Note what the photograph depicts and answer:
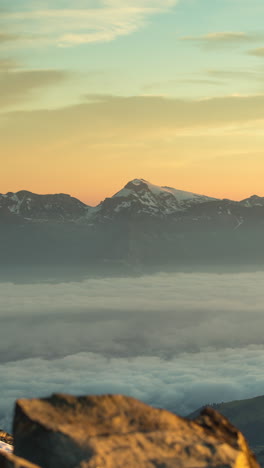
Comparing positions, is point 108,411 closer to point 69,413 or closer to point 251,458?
point 69,413

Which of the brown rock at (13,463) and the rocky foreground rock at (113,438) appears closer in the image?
the brown rock at (13,463)

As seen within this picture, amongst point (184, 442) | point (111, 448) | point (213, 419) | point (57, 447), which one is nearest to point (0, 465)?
point (57, 447)

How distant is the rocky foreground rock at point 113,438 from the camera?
30.9 ft

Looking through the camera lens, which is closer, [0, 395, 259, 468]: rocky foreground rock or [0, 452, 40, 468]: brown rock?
[0, 452, 40, 468]: brown rock

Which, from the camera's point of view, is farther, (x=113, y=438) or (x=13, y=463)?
(x=113, y=438)

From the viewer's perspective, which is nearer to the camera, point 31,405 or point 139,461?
point 139,461

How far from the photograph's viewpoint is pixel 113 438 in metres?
9.61

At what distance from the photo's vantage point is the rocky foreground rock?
371 inches

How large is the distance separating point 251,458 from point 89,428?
2.61 meters

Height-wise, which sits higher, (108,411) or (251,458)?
(108,411)

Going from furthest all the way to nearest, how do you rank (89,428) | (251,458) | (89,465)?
(251,458), (89,428), (89,465)

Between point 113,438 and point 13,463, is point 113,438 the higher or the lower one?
the higher one

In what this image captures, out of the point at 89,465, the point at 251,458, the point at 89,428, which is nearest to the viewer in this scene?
the point at 89,465

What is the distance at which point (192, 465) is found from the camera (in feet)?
31.2
